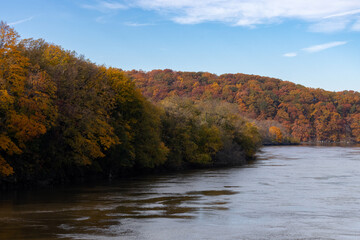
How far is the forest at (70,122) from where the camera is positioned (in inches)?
1350

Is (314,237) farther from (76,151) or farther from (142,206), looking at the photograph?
(76,151)

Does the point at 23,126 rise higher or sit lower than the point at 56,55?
lower

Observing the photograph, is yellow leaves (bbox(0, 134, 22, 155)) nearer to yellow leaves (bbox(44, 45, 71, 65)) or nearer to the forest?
the forest

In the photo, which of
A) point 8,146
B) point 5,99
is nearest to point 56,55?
point 8,146

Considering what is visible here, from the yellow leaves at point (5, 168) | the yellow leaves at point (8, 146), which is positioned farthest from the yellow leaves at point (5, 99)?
the yellow leaves at point (5, 168)

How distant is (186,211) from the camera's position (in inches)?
1063

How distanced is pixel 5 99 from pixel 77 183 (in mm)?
13788

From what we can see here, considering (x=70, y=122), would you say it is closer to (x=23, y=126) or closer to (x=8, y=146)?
(x=23, y=126)

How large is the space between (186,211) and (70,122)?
17014 millimetres

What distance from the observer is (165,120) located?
6103 cm

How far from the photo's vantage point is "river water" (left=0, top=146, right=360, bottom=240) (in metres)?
20.7

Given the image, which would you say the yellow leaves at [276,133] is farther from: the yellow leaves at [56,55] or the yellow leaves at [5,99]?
the yellow leaves at [5,99]

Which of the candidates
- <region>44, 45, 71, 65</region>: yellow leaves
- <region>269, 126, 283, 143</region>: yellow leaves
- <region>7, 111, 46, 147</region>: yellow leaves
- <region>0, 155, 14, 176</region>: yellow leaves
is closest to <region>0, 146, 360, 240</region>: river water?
<region>0, 155, 14, 176</region>: yellow leaves

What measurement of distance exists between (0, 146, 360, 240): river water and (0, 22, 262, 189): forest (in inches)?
117
